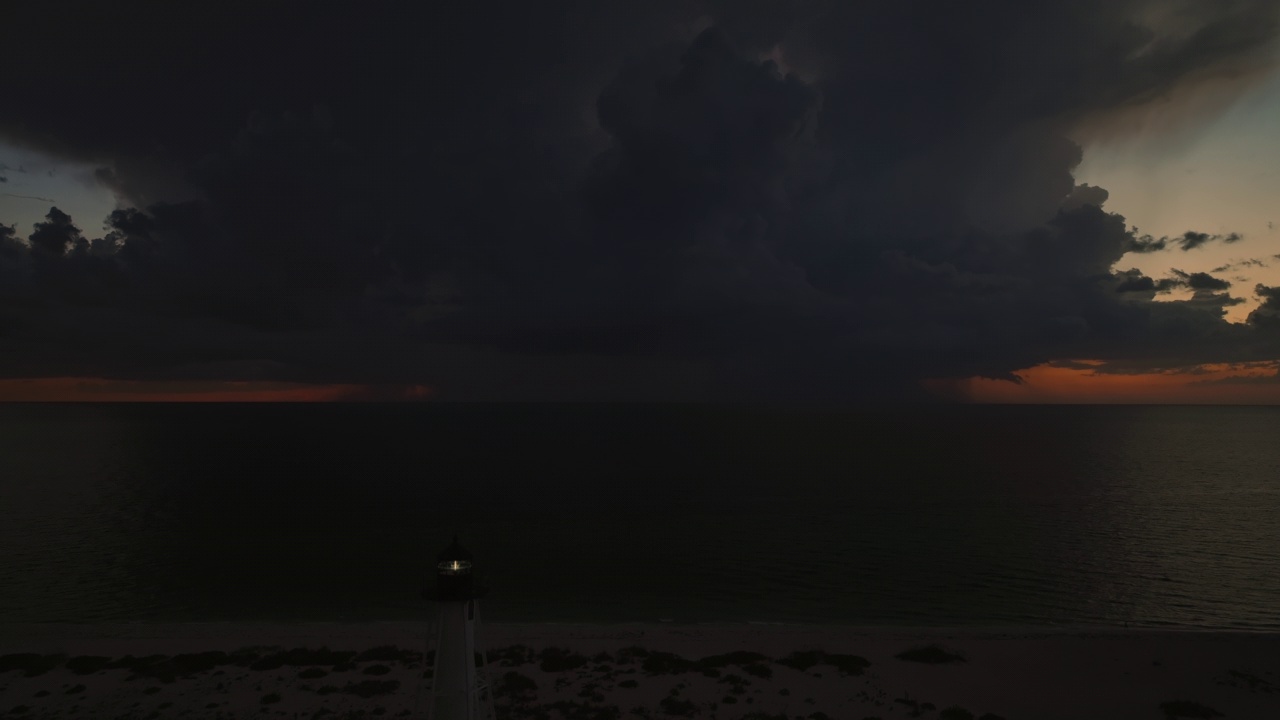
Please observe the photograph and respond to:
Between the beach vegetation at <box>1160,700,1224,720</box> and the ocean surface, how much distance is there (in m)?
16.2

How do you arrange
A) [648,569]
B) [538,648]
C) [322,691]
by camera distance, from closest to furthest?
[322,691] → [538,648] → [648,569]

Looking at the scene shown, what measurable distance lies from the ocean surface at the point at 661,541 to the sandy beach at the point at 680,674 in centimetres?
806

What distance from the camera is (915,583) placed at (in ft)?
168

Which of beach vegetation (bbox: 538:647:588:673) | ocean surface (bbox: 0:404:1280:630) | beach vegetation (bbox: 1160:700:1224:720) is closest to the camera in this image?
beach vegetation (bbox: 1160:700:1224:720)

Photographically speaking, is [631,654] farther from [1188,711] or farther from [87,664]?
[87,664]

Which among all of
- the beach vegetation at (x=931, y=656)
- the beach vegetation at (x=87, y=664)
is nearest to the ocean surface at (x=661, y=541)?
the beach vegetation at (x=931, y=656)

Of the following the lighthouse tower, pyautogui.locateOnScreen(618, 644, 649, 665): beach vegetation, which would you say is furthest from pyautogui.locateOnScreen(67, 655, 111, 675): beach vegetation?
the lighthouse tower

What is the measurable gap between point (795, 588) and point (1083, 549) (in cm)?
3238

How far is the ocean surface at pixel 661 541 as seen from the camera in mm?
46188

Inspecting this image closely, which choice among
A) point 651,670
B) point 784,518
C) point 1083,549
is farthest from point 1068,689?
point 784,518

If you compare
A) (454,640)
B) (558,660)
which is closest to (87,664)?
(558,660)

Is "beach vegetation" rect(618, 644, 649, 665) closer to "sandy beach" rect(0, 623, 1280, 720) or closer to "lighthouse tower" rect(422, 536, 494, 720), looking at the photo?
"sandy beach" rect(0, 623, 1280, 720)

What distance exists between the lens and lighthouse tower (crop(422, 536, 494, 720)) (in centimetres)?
1516

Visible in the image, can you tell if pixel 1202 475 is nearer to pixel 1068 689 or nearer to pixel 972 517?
pixel 972 517
